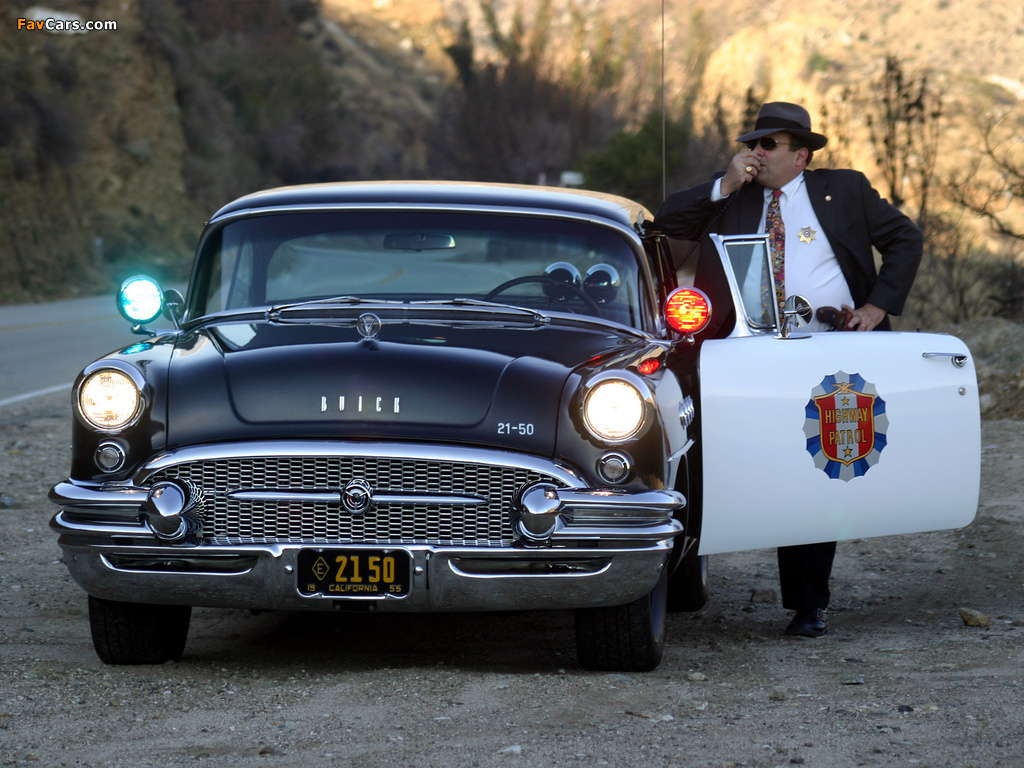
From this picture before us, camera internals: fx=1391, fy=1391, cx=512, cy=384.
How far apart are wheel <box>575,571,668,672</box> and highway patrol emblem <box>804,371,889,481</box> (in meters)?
0.72

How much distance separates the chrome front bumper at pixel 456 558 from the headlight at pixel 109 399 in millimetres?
205

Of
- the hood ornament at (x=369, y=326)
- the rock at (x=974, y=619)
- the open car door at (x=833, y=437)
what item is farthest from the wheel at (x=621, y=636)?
the rock at (x=974, y=619)

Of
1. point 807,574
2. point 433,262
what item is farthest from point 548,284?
point 807,574

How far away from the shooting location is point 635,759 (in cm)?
347

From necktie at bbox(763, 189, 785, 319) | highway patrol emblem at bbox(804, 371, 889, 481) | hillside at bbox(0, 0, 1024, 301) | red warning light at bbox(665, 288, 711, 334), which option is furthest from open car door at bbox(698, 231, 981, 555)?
hillside at bbox(0, 0, 1024, 301)

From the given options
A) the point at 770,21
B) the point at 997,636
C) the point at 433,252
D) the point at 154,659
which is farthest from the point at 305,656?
the point at 770,21

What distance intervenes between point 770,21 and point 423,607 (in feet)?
278

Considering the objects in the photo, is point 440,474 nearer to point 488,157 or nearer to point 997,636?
point 997,636

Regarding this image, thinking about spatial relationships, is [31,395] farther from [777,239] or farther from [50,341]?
[777,239]

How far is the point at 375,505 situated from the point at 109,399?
0.92 meters

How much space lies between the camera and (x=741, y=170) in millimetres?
5477

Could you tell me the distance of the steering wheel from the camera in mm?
5031

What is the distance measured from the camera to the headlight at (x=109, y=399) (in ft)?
13.8

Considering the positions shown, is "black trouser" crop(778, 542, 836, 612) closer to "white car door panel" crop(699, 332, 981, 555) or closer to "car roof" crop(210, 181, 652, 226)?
"white car door panel" crop(699, 332, 981, 555)
